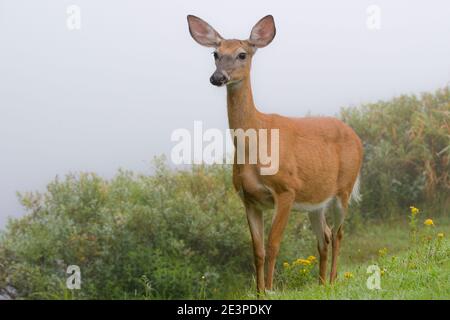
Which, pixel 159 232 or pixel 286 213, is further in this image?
pixel 159 232

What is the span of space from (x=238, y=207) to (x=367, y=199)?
473 centimetres

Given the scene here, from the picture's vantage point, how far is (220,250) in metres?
11.7

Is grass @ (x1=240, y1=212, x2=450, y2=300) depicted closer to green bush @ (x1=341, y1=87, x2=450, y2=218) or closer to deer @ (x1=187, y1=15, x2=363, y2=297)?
deer @ (x1=187, y1=15, x2=363, y2=297)

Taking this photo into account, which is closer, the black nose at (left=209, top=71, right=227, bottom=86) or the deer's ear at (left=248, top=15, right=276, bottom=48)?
the black nose at (left=209, top=71, right=227, bottom=86)

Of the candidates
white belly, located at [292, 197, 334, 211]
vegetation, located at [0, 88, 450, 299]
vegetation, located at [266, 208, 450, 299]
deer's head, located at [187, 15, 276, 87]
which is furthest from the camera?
vegetation, located at [0, 88, 450, 299]

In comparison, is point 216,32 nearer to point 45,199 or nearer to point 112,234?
point 112,234

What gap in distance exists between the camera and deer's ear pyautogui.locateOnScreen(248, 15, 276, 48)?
303 inches

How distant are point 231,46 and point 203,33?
451 mm

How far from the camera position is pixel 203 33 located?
783cm

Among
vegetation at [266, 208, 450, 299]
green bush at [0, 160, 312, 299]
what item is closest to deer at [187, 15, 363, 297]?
vegetation at [266, 208, 450, 299]

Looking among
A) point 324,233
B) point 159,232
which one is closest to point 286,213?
point 324,233

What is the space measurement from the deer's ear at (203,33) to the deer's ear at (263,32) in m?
0.35

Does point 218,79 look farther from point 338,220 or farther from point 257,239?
point 338,220

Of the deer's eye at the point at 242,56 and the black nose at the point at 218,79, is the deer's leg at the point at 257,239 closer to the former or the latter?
the black nose at the point at 218,79
